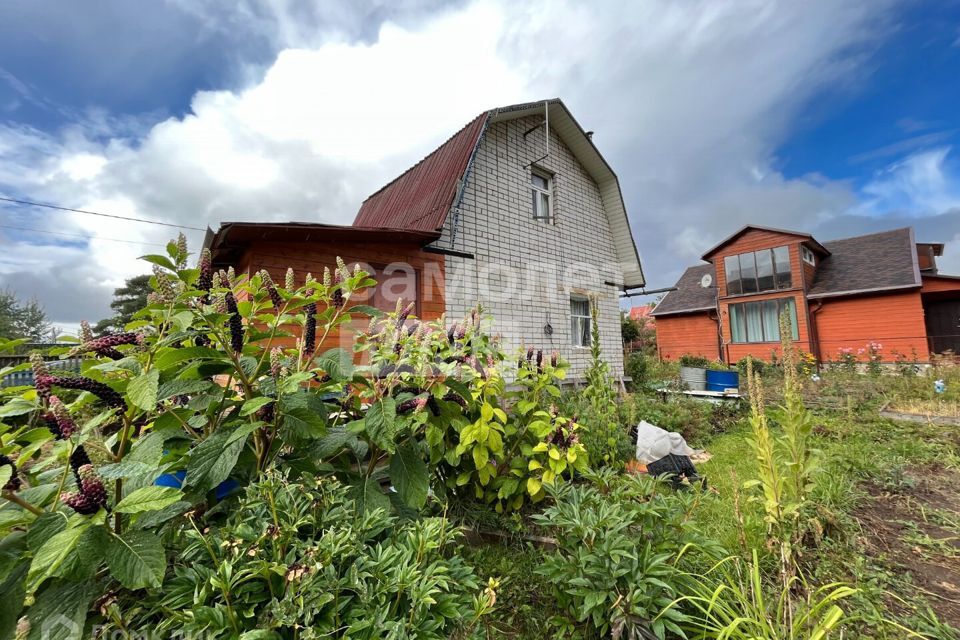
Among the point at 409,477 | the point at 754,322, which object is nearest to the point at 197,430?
the point at 409,477

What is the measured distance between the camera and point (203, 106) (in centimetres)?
901

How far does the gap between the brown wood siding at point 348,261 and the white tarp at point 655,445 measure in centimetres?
285

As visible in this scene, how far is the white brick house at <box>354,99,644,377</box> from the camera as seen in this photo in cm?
614

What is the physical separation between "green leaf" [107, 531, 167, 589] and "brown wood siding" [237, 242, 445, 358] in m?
2.87

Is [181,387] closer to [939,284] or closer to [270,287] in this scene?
[270,287]

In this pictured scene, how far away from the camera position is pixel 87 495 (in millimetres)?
664

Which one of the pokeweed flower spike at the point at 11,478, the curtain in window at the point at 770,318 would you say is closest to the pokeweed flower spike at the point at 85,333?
the pokeweed flower spike at the point at 11,478

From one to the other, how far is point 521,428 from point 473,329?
1.94 feet

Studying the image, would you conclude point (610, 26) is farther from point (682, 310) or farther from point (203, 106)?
point (682, 310)

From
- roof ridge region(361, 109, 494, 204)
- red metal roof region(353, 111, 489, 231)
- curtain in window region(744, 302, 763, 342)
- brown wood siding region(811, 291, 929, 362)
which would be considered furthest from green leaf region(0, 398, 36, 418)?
curtain in window region(744, 302, 763, 342)

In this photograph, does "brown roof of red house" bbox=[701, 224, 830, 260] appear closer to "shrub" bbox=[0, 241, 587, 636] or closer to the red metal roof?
the red metal roof

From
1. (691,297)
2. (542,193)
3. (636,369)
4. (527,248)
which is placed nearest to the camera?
(527,248)

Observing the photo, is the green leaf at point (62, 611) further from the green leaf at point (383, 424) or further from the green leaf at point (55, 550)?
the green leaf at point (383, 424)

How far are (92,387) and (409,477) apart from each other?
33.1 inches
